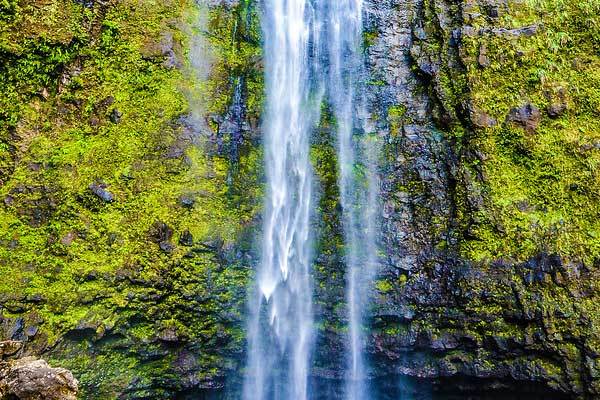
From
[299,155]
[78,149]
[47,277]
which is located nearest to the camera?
[47,277]

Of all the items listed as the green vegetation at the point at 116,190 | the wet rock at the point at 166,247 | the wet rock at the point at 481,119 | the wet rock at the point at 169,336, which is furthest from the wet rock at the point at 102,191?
the wet rock at the point at 481,119

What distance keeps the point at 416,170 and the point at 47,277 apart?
195 inches

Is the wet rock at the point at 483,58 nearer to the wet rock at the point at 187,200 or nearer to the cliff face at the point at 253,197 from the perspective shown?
the cliff face at the point at 253,197

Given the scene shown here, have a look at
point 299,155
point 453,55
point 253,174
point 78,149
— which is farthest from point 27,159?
point 453,55

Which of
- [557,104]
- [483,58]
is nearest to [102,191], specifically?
[483,58]

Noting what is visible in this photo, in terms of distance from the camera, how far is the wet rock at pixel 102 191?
602 centimetres

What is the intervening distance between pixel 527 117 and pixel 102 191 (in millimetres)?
5745

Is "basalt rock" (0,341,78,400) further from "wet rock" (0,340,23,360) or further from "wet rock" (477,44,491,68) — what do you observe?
"wet rock" (477,44,491,68)

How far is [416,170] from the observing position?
6.63 m

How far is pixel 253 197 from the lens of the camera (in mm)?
6738

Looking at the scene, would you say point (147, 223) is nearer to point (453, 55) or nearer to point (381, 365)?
point (381, 365)

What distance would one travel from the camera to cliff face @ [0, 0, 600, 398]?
5625 mm

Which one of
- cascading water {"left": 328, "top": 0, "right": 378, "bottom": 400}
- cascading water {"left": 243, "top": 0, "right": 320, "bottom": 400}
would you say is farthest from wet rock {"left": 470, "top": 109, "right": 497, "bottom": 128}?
cascading water {"left": 243, "top": 0, "right": 320, "bottom": 400}

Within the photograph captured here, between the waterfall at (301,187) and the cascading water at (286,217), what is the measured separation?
13 millimetres
